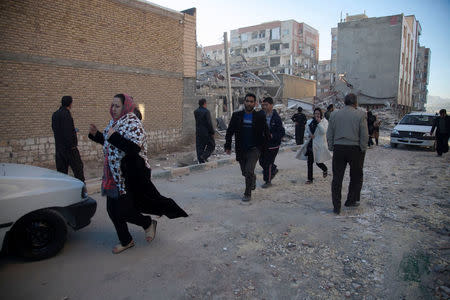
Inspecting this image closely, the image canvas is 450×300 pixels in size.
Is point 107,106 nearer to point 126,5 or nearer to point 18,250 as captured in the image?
point 126,5

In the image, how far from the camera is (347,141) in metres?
4.69

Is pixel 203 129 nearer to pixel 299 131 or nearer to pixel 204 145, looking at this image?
pixel 204 145

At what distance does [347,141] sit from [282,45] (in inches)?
2145

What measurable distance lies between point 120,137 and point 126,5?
31.4 ft

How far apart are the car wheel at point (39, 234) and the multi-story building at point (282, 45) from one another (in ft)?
167

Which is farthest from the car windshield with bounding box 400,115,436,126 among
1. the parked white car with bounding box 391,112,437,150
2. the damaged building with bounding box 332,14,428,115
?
the damaged building with bounding box 332,14,428,115

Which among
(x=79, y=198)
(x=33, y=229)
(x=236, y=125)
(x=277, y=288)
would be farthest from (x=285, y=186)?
(x=33, y=229)

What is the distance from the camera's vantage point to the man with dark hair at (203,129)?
8164 millimetres

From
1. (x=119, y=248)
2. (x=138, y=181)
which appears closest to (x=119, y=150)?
(x=138, y=181)

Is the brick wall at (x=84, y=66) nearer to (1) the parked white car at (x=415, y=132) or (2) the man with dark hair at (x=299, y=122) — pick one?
(2) the man with dark hair at (x=299, y=122)

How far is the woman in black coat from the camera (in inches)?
123

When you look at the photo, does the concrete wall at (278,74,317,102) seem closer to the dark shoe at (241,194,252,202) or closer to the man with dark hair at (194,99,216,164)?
the man with dark hair at (194,99,216,164)

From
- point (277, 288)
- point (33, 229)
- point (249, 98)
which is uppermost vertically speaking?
point (249, 98)

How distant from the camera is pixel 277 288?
110 inches
